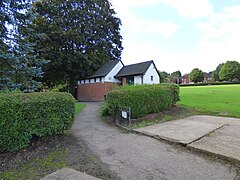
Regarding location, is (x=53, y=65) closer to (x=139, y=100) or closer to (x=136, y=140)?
(x=139, y=100)

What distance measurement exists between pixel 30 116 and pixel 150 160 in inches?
126

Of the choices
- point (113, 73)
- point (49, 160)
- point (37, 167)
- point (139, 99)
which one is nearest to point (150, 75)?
point (113, 73)

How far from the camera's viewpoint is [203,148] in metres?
3.81

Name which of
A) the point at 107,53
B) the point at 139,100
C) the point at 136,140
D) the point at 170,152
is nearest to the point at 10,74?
the point at 139,100

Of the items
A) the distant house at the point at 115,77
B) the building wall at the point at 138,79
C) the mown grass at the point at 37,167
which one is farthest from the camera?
the distant house at the point at 115,77

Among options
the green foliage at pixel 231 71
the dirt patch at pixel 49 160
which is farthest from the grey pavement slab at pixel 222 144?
the green foliage at pixel 231 71

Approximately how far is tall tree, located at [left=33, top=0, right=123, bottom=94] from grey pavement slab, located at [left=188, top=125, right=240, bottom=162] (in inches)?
697

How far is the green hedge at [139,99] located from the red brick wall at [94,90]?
36.2 ft

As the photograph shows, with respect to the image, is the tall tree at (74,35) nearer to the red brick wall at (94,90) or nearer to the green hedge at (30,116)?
the red brick wall at (94,90)

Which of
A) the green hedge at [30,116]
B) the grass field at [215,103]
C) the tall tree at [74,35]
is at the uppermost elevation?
the tall tree at [74,35]

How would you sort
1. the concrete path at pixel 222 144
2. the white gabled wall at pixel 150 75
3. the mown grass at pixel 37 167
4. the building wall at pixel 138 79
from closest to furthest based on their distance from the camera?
the mown grass at pixel 37 167 → the concrete path at pixel 222 144 → the building wall at pixel 138 79 → the white gabled wall at pixel 150 75

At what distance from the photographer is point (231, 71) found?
52.7 m

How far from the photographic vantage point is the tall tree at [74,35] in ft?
61.9

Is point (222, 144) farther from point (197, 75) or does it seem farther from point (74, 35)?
point (197, 75)
